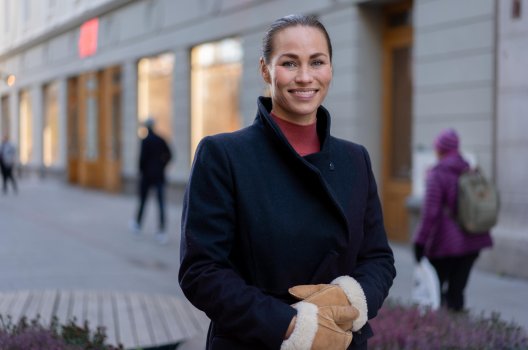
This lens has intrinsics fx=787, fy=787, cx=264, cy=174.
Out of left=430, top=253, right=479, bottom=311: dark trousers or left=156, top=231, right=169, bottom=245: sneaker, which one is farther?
left=156, top=231, right=169, bottom=245: sneaker

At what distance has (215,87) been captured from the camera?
53.5 ft

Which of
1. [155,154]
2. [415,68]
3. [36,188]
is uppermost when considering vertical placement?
Answer: [415,68]

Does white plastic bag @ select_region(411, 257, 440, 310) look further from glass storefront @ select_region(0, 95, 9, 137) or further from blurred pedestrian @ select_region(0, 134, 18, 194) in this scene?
glass storefront @ select_region(0, 95, 9, 137)

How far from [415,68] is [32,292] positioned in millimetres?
5960

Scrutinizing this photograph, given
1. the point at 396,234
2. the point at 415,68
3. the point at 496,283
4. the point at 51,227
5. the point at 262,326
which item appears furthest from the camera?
the point at 51,227

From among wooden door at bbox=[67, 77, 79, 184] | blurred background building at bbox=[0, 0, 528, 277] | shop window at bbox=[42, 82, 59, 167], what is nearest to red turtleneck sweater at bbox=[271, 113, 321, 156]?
blurred background building at bbox=[0, 0, 528, 277]

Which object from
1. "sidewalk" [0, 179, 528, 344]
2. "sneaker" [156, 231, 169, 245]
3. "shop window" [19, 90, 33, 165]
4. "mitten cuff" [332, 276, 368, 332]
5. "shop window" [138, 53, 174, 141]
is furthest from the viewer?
"shop window" [19, 90, 33, 165]

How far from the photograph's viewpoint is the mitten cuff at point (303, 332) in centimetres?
195

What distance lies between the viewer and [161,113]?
1861 centimetres

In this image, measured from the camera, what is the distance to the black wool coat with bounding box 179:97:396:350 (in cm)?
202

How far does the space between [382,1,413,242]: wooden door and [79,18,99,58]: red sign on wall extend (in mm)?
12832

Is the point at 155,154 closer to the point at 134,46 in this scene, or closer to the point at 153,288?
the point at 153,288

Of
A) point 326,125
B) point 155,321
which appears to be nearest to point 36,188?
point 155,321

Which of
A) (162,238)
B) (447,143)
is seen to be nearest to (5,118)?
(162,238)
